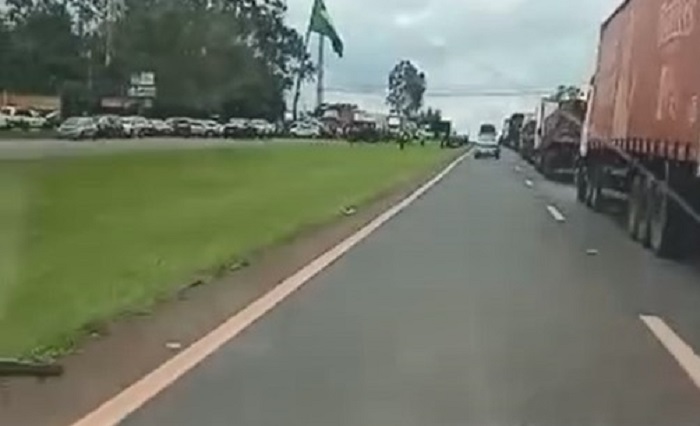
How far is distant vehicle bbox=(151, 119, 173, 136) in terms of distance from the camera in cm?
9594

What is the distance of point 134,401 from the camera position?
9.65 metres

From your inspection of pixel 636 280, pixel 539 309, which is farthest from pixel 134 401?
pixel 636 280

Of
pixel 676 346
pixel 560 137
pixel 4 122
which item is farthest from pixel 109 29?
pixel 676 346

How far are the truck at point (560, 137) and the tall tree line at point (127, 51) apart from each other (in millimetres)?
44229

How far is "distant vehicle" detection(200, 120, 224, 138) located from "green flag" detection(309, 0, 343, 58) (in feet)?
33.8

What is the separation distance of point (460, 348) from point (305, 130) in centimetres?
12019

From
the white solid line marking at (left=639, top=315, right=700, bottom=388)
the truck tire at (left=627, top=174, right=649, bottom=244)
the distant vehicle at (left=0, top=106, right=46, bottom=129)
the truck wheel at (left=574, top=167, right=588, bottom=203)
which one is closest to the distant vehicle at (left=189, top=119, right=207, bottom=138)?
the distant vehicle at (left=0, top=106, right=46, bottom=129)

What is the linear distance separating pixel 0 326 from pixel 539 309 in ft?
17.3

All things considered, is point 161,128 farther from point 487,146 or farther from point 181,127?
point 487,146

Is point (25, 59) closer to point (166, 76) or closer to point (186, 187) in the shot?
point (166, 76)

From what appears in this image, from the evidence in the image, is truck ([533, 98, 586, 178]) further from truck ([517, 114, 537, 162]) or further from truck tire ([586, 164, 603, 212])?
truck ([517, 114, 537, 162])

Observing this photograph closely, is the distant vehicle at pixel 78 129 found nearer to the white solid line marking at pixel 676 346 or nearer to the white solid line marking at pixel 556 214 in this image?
the white solid line marking at pixel 556 214

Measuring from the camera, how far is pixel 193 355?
11.6 m

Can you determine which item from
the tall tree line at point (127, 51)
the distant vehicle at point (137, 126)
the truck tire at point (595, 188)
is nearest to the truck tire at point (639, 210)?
the truck tire at point (595, 188)
